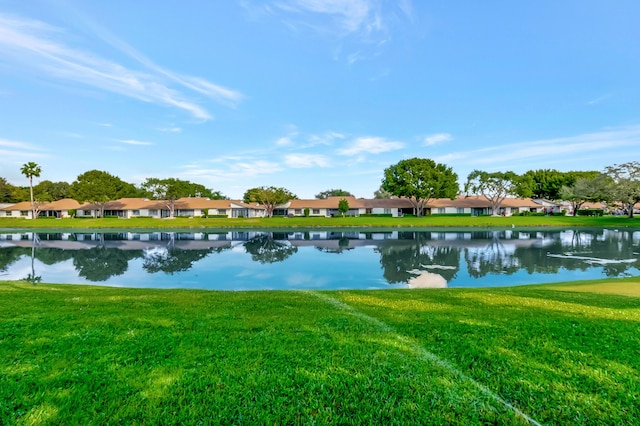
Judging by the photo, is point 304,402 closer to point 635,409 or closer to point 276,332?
point 276,332

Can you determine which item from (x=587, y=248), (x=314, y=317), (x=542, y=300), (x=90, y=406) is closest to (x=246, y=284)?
(x=314, y=317)

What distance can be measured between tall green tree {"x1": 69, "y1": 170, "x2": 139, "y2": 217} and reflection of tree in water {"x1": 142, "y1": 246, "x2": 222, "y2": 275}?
169 feet

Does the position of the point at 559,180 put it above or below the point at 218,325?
above

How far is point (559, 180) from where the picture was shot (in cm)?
8319

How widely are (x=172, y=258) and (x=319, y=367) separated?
22.0m

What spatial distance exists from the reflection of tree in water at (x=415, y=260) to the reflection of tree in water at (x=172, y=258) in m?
11.6

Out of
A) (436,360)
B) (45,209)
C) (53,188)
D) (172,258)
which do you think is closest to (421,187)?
(172,258)

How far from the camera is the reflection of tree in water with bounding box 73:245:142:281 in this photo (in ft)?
59.7

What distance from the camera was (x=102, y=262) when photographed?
2212 cm

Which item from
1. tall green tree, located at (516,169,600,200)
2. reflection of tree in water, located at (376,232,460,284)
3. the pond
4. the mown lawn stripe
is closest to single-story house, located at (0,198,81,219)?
the pond

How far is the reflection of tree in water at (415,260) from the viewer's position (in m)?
17.5

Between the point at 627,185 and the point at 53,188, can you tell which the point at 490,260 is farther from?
the point at 53,188

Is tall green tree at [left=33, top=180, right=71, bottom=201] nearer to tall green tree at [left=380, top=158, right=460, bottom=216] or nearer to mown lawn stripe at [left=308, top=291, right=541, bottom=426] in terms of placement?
tall green tree at [left=380, top=158, right=460, bottom=216]

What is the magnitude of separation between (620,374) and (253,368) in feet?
13.8
